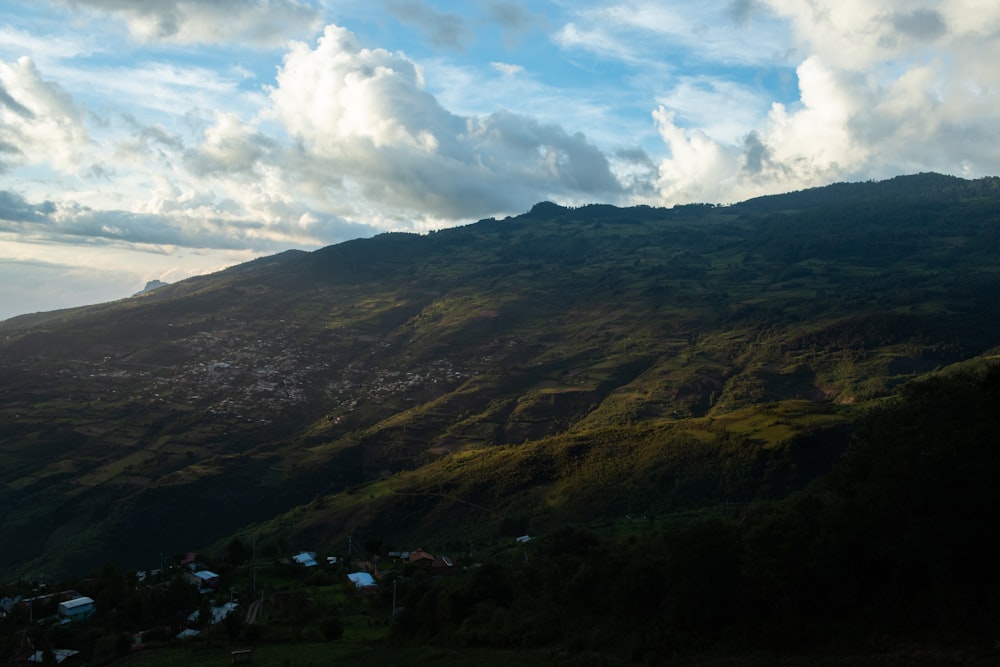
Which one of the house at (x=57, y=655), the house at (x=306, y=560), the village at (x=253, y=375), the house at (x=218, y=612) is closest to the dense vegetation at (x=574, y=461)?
the village at (x=253, y=375)

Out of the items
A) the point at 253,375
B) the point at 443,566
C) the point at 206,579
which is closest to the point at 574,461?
the point at 443,566

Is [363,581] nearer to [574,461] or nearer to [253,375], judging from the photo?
[574,461]

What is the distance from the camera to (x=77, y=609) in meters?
52.5

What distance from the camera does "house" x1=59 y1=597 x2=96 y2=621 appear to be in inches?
2037

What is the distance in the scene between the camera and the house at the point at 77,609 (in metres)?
51.7

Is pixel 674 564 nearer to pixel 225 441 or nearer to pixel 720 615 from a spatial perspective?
pixel 720 615

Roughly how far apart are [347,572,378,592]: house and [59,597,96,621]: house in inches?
772

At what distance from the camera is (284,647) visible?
124 ft

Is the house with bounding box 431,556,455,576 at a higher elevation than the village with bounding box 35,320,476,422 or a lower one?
lower

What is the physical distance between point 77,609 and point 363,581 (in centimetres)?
2144

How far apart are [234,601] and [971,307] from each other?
180833 millimetres

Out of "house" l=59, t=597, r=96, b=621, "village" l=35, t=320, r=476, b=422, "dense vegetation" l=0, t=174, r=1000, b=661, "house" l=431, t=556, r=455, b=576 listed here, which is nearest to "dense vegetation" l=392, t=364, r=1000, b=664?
"dense vegetation" l=0, t=174, r=1000, b=661

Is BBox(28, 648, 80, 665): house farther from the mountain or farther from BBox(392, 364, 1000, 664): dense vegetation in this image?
the mountain

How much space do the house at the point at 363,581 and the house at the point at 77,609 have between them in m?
19.6
